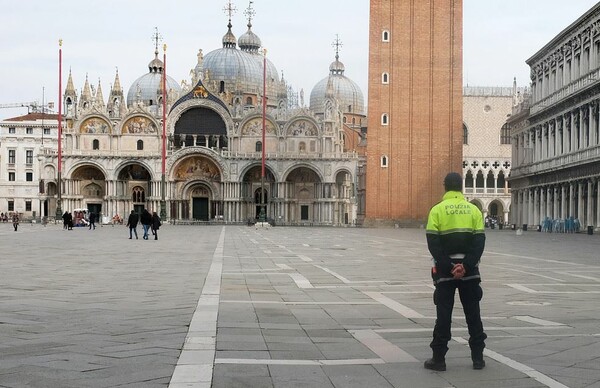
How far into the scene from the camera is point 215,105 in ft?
273

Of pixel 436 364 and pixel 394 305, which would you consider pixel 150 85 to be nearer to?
pixel 394 305

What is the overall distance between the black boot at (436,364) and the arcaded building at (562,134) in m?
42.9

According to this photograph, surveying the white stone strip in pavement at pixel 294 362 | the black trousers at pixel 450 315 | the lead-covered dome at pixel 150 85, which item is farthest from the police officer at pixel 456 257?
the lead-covered dome at pixel 150 85

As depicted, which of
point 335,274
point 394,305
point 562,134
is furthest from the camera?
point 562,134

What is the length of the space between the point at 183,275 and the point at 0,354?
8.63 metres

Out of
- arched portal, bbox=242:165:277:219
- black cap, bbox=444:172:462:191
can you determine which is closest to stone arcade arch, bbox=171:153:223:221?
arched portal, bbox=242:165:277:219

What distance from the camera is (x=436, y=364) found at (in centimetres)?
650

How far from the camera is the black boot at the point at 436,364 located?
256 inches

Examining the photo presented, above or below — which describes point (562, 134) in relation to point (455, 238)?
above

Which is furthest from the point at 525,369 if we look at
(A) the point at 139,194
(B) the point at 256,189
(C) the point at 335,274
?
(A) the point at 139,194

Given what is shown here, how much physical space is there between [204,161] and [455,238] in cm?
7640

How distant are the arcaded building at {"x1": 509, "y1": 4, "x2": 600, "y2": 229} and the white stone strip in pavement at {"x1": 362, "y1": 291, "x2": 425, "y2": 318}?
37676 mm

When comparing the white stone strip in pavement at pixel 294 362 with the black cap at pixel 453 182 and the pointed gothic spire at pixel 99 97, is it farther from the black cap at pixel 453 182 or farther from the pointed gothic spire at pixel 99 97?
the pointed gothic spire at pixel 99 97

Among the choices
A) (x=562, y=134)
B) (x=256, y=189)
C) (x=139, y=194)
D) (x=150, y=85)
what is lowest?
(x=139, y=194)
